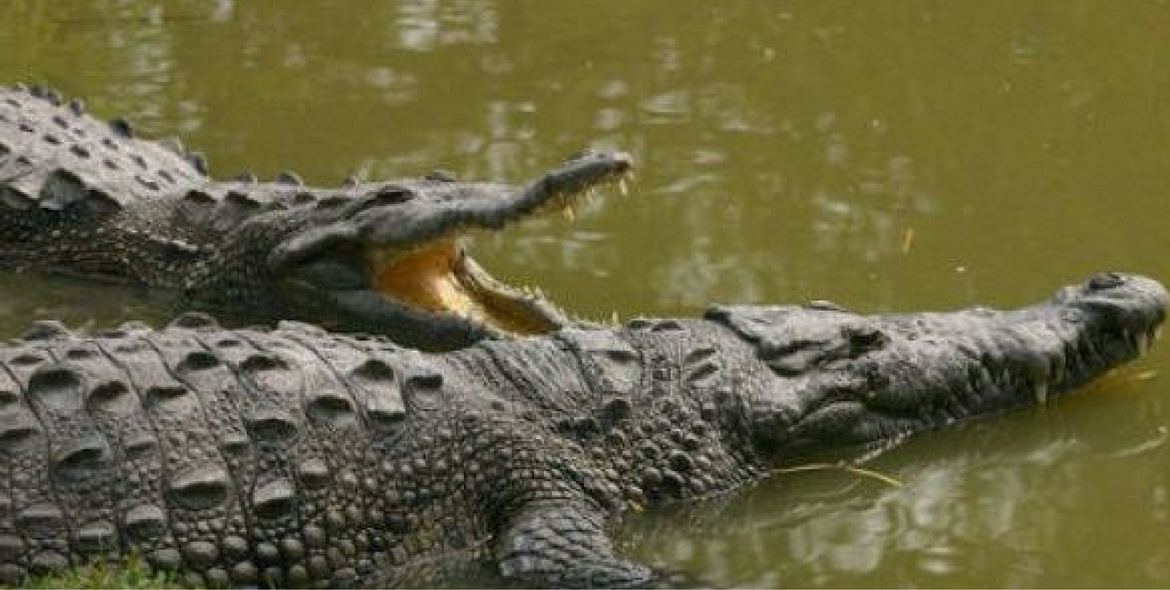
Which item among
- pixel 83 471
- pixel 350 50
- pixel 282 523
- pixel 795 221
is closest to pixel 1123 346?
pixel 795 221

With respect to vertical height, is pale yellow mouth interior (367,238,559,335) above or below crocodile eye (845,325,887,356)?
below

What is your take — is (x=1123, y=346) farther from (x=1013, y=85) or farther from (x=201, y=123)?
(x=201, y=123)

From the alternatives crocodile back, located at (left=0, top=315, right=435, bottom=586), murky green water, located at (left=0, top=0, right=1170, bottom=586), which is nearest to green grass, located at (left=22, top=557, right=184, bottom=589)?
crocodile back, located at (left=0, top=315, right=435, bottom=586)

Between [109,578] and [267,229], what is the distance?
10.6 ft

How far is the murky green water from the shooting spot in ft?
19.7

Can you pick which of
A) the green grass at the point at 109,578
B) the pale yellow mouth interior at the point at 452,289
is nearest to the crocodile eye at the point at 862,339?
the pale yellow mouth interior at the point at 452,289

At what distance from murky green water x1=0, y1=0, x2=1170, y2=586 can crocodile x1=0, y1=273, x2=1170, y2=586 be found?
186mm

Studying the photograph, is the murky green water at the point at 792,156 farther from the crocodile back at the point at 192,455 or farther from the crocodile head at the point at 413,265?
the crocodile back at the point at 192,455

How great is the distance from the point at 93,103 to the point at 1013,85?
4.62m

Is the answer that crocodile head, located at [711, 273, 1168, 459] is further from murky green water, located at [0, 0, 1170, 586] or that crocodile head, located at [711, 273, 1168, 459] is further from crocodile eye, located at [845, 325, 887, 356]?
murky green water, located at [0, 0, 1170, 586]

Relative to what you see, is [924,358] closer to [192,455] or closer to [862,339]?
[862,339]

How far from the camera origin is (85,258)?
8531mm

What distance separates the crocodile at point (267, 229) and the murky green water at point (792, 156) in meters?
0.26

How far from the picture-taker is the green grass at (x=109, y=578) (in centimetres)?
491
